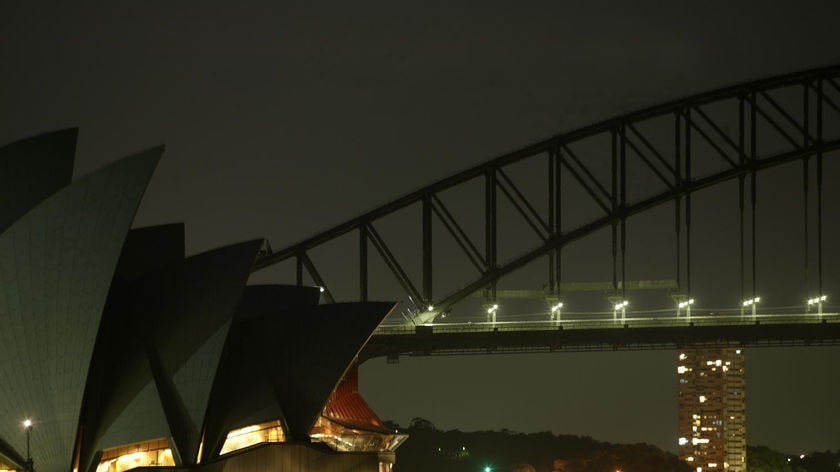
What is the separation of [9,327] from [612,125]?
5948cm

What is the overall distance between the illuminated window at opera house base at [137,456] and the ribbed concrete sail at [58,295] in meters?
2.02

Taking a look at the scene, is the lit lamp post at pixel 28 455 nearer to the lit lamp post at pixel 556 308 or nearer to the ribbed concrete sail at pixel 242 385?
the ribbed concrete sail at pixel 242 385

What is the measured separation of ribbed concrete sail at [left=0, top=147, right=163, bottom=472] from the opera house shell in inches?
1.9

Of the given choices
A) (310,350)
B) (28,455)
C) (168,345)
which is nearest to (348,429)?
(310,350)

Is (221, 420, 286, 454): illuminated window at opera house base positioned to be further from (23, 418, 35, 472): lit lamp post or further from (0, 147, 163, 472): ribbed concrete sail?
(23, 418, 35, 472): lit lamp post

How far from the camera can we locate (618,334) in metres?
94.1

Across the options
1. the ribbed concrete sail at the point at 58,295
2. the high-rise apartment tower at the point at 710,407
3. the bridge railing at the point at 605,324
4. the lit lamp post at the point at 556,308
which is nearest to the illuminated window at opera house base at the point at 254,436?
the ribbed concrete sail at the point at 58,295

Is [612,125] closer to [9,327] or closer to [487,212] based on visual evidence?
A: [487,212]

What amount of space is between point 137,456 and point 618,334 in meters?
50.6

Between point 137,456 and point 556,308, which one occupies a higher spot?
point 556,308

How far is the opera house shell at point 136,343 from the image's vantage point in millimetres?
45156

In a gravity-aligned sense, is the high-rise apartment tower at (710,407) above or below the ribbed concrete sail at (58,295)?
below

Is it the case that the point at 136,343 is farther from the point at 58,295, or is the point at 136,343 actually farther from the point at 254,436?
the point at 254,436

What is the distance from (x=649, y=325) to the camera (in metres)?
94.9
